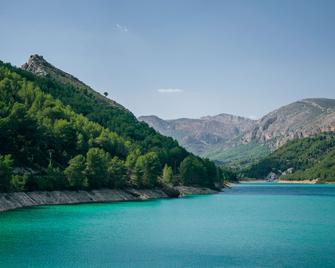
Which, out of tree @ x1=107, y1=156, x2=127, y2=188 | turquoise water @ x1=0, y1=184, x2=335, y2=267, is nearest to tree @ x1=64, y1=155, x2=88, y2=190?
tree @ x1=107, y1=156, x2=127, y2=188

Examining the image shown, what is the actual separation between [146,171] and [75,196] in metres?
38.3

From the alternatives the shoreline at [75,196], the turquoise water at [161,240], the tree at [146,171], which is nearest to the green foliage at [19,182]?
the shoreline at [75,196]

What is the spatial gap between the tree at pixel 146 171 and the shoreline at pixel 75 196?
2524 mm

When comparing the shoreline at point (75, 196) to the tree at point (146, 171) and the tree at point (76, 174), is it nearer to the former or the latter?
the tree at point (76, 174)

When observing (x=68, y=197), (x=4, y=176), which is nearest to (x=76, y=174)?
(x=68, y=197)

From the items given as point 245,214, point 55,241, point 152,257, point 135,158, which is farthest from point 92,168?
point 152,257

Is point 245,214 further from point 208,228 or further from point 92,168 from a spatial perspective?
point 92,168

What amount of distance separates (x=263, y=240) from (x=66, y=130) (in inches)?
3754

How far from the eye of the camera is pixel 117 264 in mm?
46281

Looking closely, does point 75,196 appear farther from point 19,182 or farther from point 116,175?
point 116,175

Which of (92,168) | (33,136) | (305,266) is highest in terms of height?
(33,136)

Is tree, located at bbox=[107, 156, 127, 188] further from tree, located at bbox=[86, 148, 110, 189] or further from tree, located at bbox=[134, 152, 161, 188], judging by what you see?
tree, located at bbox=[134, 152, 161, 188]

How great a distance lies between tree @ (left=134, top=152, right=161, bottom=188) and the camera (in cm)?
15488

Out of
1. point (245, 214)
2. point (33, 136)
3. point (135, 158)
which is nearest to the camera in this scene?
point (245, 214)
